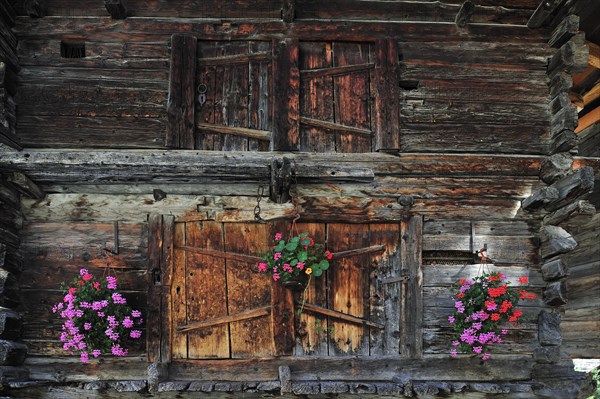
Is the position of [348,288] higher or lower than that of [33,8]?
lower

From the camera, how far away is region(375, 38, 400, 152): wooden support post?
519cm

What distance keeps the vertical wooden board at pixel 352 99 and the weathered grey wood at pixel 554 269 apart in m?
2.26

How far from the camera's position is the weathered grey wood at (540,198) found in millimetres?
4961

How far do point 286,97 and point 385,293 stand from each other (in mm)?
2342

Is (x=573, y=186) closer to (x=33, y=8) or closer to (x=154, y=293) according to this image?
(x=154, y=293)

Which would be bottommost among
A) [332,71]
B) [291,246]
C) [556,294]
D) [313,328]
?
[313,328]

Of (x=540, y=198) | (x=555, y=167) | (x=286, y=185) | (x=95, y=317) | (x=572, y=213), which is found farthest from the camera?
(x=555, y=167)

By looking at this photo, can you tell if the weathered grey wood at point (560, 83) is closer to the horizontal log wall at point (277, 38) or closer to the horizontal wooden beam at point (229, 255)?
the horizontal log wall at point (277, 38)

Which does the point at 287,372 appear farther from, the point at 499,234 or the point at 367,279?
the point at 499,234

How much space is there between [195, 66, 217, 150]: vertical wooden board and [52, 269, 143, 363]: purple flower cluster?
1.67 m

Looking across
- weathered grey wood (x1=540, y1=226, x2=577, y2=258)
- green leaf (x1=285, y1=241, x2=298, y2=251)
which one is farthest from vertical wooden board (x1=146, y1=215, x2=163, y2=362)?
weathered grey wood (x1=540, y1=226, x2=577, y2=258)

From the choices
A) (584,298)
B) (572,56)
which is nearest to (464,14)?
(572,56)

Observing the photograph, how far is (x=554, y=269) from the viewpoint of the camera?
5.02 metres

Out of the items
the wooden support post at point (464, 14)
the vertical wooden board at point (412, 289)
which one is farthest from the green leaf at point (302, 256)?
the wooden support post at point (464, 14)
